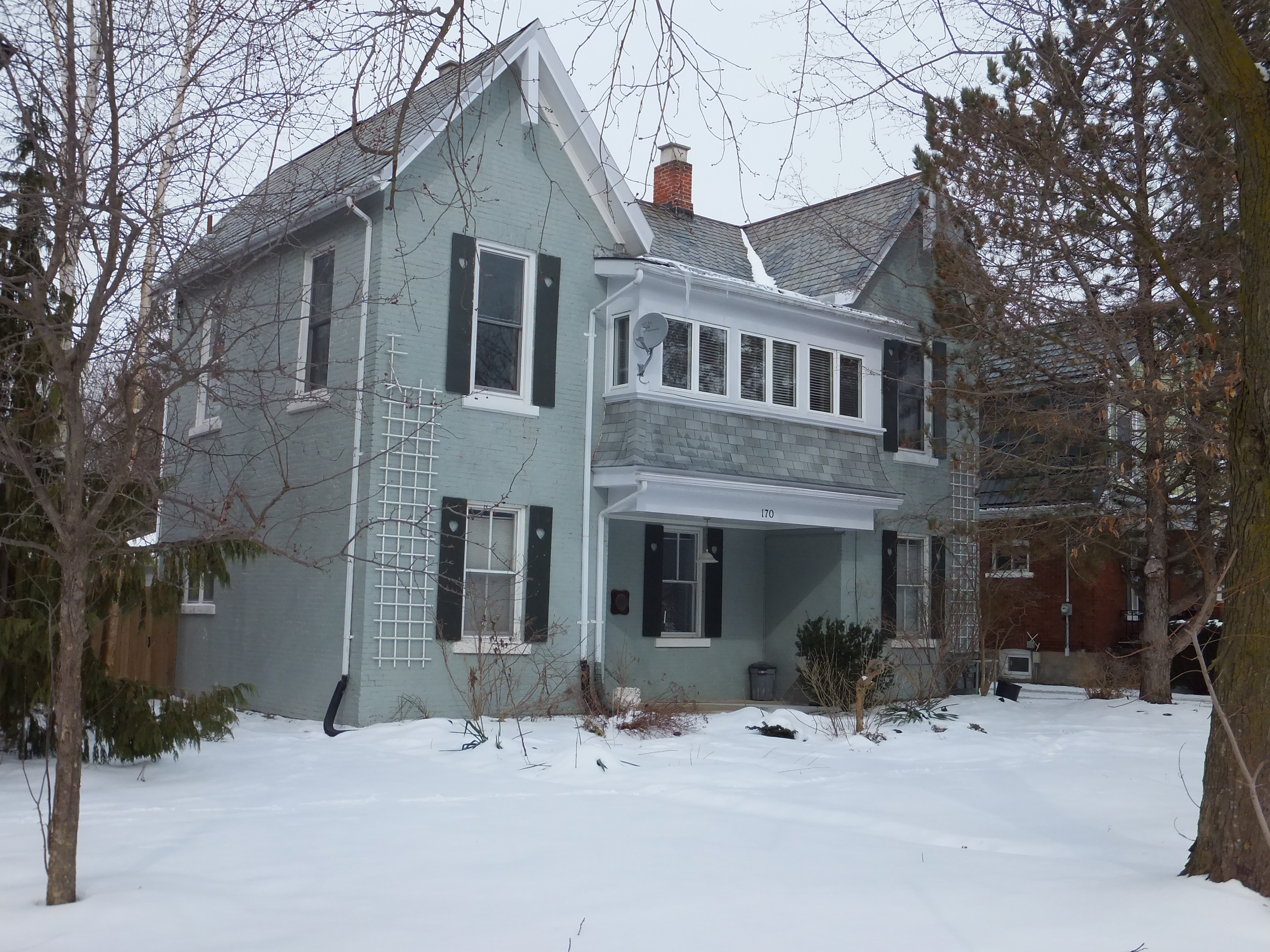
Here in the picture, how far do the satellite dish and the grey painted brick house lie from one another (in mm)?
166

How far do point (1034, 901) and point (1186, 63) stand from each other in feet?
32.2

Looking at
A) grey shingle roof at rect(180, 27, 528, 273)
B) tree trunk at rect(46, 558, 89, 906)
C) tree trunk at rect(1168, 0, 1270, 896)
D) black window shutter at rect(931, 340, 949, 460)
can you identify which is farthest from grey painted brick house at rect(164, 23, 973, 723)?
tree trunk at rect(1168, 0, 1270, 896)

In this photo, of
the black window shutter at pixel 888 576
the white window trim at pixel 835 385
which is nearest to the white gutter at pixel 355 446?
the white window trim at pixel 835 385

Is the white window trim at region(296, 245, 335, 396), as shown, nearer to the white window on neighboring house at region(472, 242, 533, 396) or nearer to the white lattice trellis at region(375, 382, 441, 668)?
the white lattice trellis at region(375, 382, 441, 668)

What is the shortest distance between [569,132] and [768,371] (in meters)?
4.06

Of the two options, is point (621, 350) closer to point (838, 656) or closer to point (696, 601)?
point (696, 601)

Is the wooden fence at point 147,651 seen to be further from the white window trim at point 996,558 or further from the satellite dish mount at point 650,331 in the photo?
the white window trim at point 996,558

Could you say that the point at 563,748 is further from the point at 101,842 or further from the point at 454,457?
the point at 101,842

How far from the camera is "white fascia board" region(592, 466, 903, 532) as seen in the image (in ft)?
45.6

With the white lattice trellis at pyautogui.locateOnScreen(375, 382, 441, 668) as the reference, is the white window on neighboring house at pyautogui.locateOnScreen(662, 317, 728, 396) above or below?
above

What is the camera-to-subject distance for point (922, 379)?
17969mm

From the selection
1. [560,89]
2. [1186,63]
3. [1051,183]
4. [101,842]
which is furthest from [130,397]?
[1186,63]

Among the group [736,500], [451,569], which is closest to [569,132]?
[736,500]

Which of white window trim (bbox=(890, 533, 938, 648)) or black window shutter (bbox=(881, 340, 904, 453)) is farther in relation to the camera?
black window shutter (bbox=(881, 340, 904, 453))
